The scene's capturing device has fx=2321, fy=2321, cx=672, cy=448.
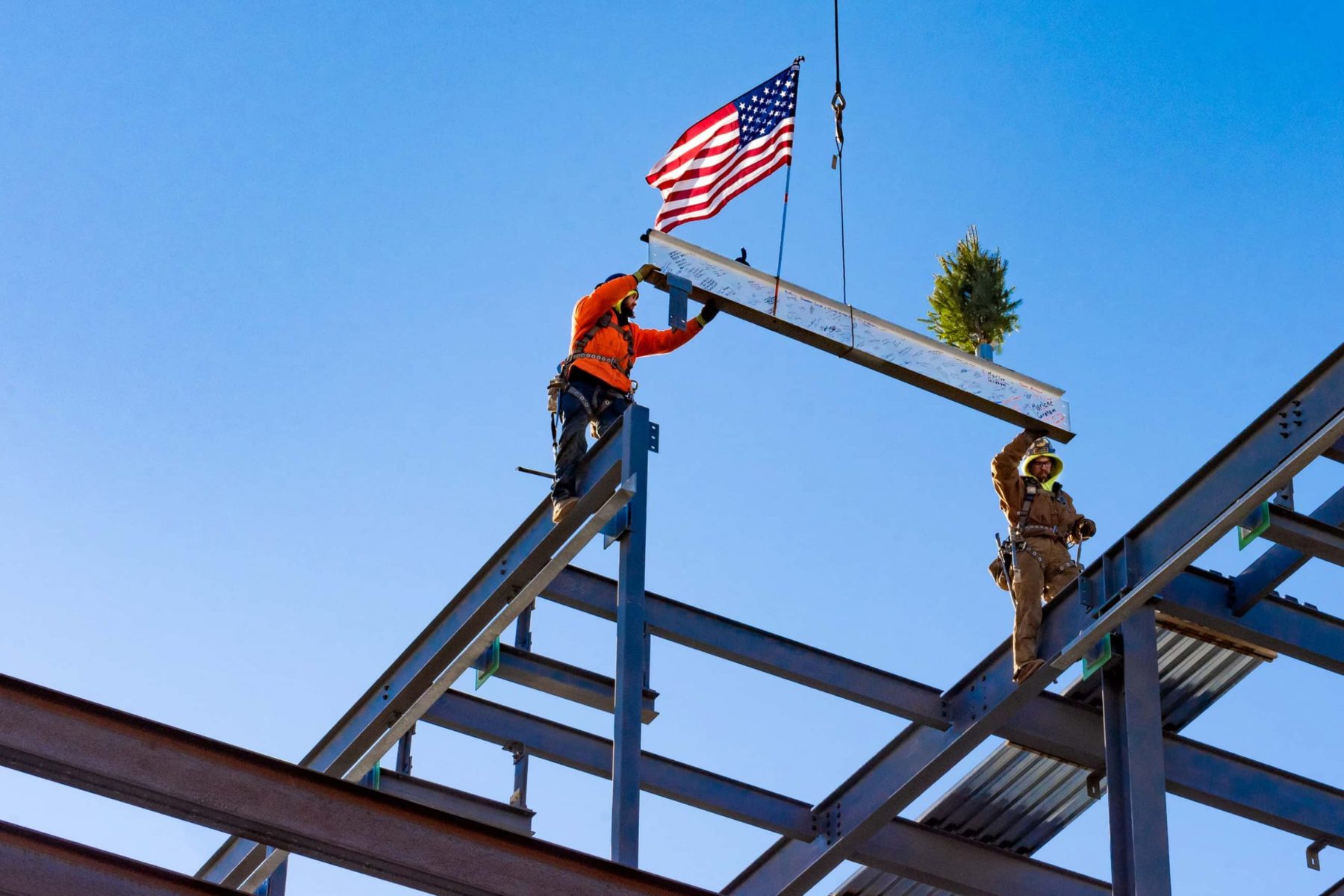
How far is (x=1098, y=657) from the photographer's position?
1460cm

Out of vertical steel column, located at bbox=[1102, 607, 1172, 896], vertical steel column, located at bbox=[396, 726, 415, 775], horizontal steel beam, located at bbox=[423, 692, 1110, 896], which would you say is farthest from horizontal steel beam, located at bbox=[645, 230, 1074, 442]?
vertical steel column, located at bbox=[396, 726, 415, 775]

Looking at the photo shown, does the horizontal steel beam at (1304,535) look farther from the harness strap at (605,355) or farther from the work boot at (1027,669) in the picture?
the harness strap at (605,355)

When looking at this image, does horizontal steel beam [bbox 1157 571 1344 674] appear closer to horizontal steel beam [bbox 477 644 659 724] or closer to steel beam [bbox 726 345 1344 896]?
steel beam [bbox 726 345 1344 896]

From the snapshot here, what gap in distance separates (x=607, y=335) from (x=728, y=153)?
1675 millimetres

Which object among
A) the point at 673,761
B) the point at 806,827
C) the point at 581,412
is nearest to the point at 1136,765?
the point at 806,827

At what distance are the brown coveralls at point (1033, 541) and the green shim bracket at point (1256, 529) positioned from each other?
161 cm

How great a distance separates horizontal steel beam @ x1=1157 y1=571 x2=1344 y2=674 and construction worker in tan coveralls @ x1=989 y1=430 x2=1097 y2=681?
A: 0.81m

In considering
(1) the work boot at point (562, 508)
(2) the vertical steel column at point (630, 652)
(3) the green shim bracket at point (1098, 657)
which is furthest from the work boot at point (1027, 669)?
(1) the work boot at point (562, 508)

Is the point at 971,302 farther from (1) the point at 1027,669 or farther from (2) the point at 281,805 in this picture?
(2) the point at 281,805

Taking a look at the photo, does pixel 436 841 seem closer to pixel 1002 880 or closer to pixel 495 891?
pixel 495 891

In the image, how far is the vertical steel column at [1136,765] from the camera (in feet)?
45.3

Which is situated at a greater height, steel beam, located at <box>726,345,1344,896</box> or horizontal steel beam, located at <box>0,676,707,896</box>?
steel beam, located at <box>726,345,1344,896</box>

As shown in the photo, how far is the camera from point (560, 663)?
55.3 feet

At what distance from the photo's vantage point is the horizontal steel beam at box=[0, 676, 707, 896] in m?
10.0
